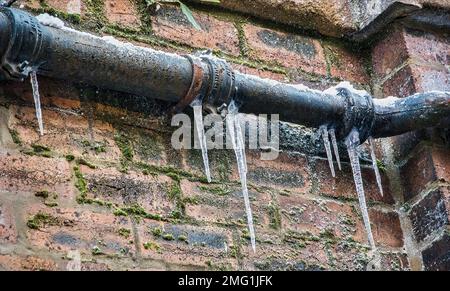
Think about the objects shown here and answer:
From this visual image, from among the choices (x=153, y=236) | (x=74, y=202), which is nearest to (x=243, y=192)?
(x=153, y=236)

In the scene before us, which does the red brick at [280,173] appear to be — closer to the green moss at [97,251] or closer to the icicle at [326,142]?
the icicle at [326,142]

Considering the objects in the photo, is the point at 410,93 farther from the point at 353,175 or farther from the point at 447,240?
the point at 447,240

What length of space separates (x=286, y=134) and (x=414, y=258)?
1.66 ft

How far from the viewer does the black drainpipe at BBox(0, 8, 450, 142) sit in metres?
1.83

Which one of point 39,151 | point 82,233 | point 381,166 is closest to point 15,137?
point 39,151

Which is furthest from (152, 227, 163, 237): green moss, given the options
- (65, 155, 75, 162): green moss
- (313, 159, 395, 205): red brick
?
(313, 159, 395, 205): red brick

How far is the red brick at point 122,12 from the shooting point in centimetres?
221

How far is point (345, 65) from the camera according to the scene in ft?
8.43

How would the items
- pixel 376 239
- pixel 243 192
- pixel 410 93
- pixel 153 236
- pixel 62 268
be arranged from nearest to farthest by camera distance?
pixel 62 268 → pixel 153 236 → pixel 243 192 → pixel 376 239 → pixel 410 93

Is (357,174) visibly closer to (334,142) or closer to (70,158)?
(334,142)

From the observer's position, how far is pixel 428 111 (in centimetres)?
226

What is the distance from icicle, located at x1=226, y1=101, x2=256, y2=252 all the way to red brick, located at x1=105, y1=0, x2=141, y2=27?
0.40 meters

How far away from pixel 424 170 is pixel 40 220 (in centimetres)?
113
